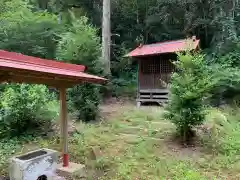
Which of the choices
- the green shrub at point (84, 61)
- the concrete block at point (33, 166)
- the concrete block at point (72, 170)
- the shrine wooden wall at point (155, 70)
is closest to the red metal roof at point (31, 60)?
the concrete block at point (33, 166)

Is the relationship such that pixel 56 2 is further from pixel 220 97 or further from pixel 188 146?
pixel 188 146

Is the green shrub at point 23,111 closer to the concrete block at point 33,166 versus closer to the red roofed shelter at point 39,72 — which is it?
the red roofed shelter at point 39,72

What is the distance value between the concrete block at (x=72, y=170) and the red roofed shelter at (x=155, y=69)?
6.96 meters

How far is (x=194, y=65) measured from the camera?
6.98 m

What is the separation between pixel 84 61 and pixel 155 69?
4407mm

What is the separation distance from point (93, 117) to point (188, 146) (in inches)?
152

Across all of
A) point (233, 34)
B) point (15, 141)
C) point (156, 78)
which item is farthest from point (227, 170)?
point (233, 34)

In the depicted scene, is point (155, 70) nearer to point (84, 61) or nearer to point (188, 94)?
point (84, 61)

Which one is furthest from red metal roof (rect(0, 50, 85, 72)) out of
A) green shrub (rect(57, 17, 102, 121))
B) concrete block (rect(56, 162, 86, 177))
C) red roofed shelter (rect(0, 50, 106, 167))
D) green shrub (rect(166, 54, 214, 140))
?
green shrub (rect(57, 17, 102, 121))

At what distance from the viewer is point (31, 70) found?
155 inches

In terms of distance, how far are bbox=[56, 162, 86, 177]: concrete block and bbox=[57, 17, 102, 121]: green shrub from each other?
369cm

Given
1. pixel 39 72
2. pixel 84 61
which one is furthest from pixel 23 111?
pixel 39 72

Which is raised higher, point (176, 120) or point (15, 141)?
point (176, 120)

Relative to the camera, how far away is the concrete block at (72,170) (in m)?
5.67
